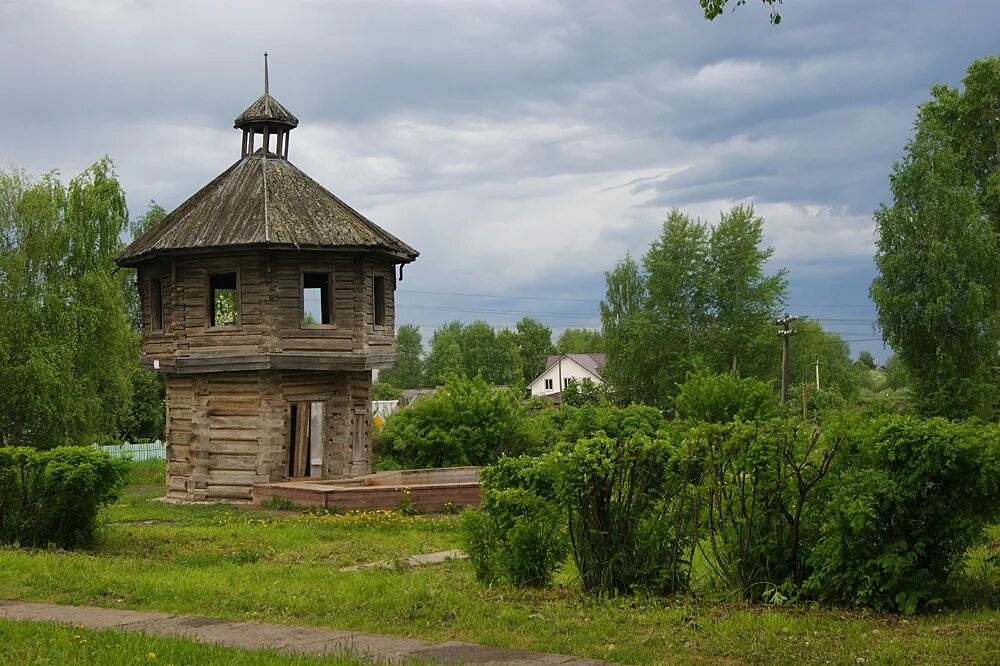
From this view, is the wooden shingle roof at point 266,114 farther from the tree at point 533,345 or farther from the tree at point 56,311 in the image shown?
the tree at point 533,345

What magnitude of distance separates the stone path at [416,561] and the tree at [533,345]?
355 ft

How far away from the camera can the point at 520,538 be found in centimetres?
1153

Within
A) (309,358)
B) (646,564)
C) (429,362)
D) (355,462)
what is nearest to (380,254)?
(309,358)

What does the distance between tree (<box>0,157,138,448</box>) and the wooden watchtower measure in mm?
10047

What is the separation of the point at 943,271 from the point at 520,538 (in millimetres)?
37148

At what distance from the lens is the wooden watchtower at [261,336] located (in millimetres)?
27047

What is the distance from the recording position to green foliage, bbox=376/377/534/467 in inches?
1265

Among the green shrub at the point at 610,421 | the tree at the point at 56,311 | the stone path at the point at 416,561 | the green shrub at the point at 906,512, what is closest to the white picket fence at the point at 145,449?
the tree at the point at 56,311

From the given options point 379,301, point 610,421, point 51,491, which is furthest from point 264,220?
point 610,421

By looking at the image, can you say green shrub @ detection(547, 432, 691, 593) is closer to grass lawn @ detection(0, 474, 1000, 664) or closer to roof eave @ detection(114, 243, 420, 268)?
grass lawn @ detection(0, 474, 1000, 664)

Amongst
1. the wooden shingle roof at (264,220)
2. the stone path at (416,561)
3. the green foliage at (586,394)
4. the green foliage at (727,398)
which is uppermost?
the wooden shingle roof at (264,220)

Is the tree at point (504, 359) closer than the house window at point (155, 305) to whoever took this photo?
No

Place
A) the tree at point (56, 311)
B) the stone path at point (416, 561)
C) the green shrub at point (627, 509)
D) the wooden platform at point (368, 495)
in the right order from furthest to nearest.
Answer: the tree at point (56, 311) → the wooden platform at point (368, 495) → the stone path at point (416, 561) → the green shrub at point (627, 509)

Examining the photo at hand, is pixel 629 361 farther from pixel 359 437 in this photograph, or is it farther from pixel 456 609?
pixel 456 609
